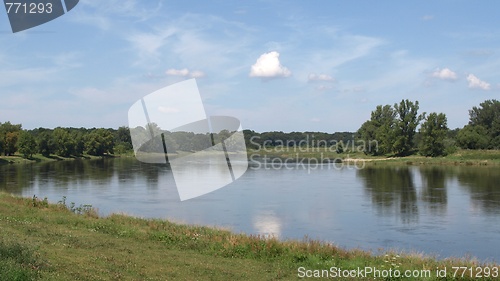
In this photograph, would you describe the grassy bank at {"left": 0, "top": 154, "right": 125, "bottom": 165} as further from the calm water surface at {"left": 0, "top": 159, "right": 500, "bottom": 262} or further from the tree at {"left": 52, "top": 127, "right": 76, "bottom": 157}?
the calm water surface at {"left": 0, "top": 159, "right": 500, "bottom": 262}

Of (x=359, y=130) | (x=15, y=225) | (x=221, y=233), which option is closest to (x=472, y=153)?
(x=359, y=130)

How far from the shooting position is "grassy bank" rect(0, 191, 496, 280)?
834 centimetres

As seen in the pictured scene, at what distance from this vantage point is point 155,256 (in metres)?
11.0

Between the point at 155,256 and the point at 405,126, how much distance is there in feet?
249

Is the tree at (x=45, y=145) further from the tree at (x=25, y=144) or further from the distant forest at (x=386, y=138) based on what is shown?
the tree at (x=25, y=144)

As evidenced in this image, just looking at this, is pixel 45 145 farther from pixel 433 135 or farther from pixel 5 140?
pixel 433 135

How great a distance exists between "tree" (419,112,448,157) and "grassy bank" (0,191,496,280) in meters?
A: 63.9

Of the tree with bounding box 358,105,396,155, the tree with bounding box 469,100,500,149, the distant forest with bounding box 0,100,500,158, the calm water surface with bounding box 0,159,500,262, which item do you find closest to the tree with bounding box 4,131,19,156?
the distant forest with bounding box 0,100,500,158

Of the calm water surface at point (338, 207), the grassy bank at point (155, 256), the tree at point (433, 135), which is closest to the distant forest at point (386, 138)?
the tree at point (433, 135)

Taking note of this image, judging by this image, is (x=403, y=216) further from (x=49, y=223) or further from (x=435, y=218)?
(x=49, y=223)

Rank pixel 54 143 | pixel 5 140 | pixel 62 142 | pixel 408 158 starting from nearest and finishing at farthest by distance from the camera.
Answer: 1. pixel 408 158
2. pixel 5 140
3. pixel 54 143
4. pixel 62 142

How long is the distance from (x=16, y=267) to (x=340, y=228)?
15834 millimetres
